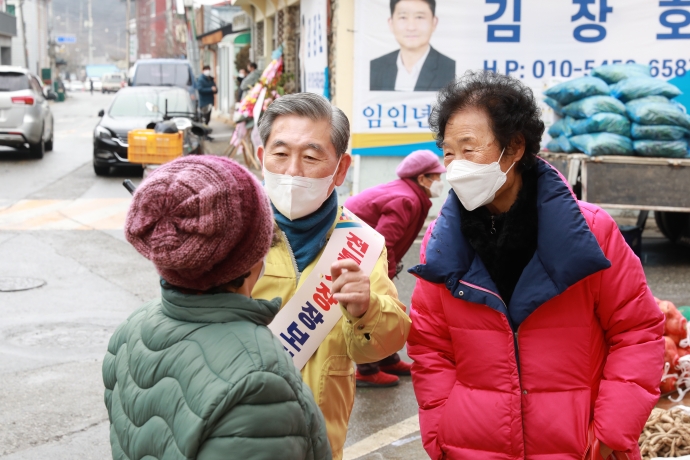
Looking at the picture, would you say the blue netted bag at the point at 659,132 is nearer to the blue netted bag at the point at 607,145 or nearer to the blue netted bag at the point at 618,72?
the blue netted bag at the point at 607,145

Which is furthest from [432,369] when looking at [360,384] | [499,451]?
[360,384]

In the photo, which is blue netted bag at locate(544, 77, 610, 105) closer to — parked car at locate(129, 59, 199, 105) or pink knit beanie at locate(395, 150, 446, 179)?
pink knit beanie at locate(395, 150, 446, 179)

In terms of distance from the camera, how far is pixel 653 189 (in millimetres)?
8602

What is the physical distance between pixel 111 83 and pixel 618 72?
80.1 metres

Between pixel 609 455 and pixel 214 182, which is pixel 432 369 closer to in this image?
pixel 609 455

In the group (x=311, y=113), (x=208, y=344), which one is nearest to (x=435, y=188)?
(x=311, y=113)

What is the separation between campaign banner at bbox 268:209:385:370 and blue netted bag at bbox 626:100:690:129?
22.2ft

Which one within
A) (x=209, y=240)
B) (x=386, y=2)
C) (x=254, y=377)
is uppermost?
(x=386, y=2)

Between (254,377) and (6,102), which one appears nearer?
(254,377)

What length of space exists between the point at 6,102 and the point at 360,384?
48.2 ft

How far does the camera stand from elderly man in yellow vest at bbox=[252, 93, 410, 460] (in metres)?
2.57

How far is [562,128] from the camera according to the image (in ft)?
30.9

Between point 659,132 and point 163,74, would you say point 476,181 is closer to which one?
point 659,132

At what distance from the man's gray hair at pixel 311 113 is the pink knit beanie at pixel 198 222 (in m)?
1.04
